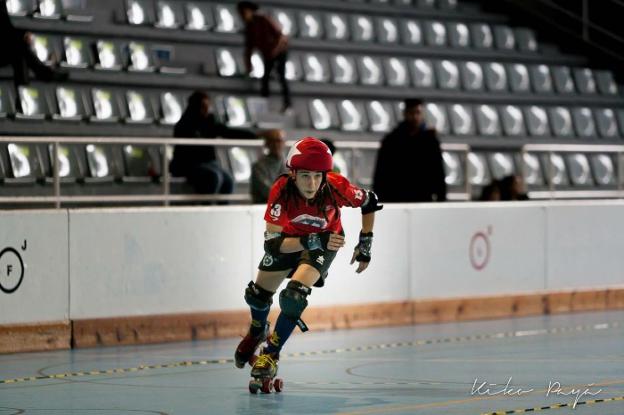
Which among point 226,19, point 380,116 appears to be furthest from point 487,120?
point 226,19

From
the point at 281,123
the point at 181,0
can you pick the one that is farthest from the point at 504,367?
the point at 181,0

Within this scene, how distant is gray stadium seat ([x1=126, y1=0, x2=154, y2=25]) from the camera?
19828 mm

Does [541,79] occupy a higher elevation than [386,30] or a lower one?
lower

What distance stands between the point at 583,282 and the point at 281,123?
5.06 metres

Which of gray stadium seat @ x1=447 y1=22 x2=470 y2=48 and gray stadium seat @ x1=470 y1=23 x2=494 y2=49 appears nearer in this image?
gray stadium seat @ x1=447 y1=22 x2=470 y2=48

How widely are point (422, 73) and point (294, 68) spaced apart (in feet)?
8.22

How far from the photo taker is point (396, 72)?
22.2 meters

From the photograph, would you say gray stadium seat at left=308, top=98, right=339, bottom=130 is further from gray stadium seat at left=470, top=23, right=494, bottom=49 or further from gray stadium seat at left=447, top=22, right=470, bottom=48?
gray stadium seat at left=470, top=23, right=494, bottom=49

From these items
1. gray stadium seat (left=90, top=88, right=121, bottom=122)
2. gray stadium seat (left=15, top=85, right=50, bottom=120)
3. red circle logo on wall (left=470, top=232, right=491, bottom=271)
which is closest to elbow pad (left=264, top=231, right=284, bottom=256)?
red circle logo on wall (left=470, top=232, right=491, bottom=271)

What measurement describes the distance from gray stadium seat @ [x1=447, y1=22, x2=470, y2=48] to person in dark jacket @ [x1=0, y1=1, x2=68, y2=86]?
8764 millimetres

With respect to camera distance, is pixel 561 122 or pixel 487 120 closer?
pixel 487 120

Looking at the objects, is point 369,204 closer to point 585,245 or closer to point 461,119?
point 585,245

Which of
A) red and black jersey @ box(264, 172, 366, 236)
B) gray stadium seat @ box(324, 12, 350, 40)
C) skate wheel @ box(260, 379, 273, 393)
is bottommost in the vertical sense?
skate wheel @ box(260, 379, 273, 393)

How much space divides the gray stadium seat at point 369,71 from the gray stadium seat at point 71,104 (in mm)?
5357
